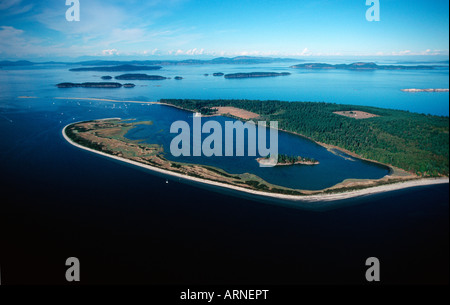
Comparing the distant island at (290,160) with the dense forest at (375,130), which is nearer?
the dense forest at (375,130)

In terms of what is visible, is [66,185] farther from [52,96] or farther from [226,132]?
[52,96]

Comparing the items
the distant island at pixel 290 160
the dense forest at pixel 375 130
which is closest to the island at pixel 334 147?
the dense forest at pixel 375 130

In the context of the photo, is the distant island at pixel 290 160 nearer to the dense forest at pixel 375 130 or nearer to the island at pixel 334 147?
the island at pixel 334 147

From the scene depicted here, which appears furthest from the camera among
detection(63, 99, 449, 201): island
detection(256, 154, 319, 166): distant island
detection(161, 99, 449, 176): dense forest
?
detection(256, 154, 319, 166): distant island

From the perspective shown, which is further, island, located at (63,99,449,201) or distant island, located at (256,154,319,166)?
distant island, located at (256,154,319,166)

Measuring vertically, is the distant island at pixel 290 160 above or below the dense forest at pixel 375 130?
below

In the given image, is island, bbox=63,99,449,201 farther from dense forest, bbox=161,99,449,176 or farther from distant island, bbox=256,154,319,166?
distant island, bbox=256,154,319,166

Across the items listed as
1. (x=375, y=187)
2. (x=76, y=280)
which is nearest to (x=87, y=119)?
(x=76, y=280)

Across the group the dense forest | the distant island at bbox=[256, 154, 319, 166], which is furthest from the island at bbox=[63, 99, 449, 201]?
the distant island at bbox=[256, 154, 319, 166]

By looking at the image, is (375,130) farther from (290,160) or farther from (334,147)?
(290,160)
